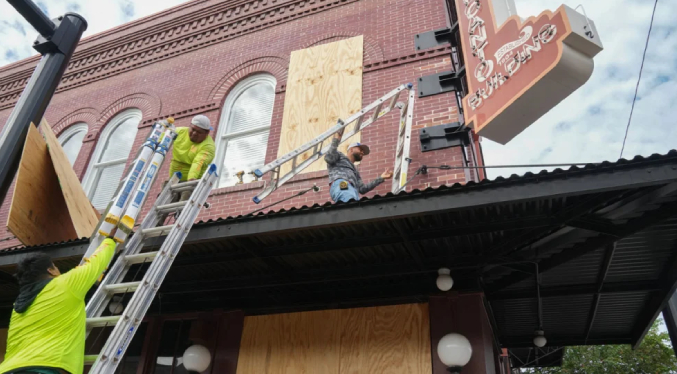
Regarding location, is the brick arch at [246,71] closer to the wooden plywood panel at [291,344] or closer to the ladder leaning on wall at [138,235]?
the ladder leaning on wall at [138,235]

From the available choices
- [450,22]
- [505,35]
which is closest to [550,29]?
[505,35]

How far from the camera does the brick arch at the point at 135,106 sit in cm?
1097

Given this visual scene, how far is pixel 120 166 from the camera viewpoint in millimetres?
10773

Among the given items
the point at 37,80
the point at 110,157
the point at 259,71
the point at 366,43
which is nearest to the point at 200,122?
the point at 37,80

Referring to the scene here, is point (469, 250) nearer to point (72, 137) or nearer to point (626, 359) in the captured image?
point (72, 137)

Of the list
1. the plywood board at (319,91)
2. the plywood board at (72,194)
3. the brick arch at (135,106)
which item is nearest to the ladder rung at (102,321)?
the plywood board at (72,194)

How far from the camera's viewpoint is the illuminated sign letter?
552 cm

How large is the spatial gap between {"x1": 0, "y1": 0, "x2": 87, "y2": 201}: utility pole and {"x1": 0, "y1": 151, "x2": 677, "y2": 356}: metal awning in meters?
1.30

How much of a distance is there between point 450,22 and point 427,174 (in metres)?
3.31

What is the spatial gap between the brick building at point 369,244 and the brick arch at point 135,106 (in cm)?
9

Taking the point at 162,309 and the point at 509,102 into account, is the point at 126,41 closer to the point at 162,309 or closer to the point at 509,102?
the point at 162,309

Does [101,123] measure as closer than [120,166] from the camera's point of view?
No

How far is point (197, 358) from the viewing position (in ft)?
20.6

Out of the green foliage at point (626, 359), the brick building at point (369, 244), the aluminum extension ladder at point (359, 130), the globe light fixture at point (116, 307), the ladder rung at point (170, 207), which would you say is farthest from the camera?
the green foliage at point (626, 359)
